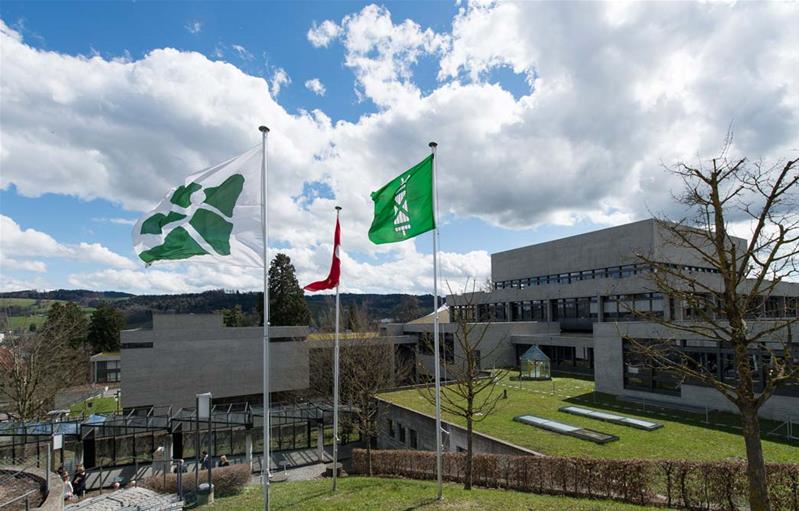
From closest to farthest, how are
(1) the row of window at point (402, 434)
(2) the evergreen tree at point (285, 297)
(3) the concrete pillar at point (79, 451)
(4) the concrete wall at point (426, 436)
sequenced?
(4) the concrete wall at point (426, 436) < (1) the row of window at point (402, 434) < (3) the concrete pillar at point (79, 451) < (2) the evergreen tree at point (285, 297)

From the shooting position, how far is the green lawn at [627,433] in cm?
1692

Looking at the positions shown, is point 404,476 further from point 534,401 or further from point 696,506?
point 534,401

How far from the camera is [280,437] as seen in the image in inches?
1210

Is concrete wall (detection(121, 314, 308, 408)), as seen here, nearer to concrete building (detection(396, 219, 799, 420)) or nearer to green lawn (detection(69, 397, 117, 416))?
green lawn (detection(69, 397, 117, 416))

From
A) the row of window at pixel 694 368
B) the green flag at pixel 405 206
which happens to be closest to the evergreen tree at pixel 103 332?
the row of window at pixel 694 368

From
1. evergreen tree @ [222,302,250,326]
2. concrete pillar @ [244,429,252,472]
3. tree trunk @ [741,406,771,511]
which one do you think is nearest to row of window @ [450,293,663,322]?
concrete pillar @ [244,429,252,472]

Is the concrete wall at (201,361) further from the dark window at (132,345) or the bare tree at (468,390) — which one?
the bare tree at (468,390)

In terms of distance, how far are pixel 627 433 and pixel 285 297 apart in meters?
47.7

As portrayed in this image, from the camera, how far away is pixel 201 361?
43.3 metres

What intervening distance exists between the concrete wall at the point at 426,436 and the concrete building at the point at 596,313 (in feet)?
15.9

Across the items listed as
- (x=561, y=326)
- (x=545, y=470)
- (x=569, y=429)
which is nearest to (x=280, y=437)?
(x=569, y=429)

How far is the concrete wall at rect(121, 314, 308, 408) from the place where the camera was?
40750 millimetres

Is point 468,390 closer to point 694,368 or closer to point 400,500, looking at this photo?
point 400,500

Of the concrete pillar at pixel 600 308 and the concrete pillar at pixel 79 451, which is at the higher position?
the concrete pillar at pixel 600 308
